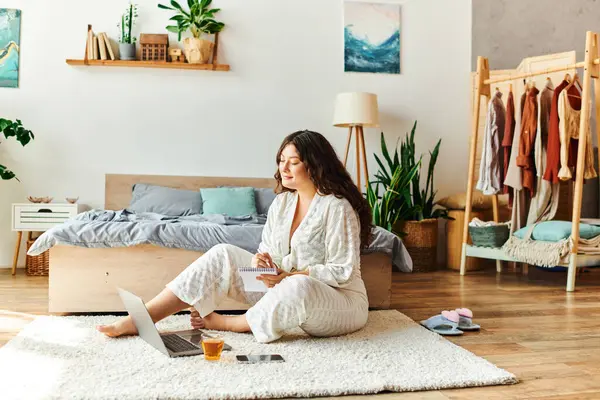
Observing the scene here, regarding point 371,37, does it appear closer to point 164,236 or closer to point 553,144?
point 553,144

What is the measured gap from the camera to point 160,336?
7.84 feet

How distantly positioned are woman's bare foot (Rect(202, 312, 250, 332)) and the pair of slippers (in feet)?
2.86

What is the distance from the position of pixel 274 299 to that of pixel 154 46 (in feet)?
11.0

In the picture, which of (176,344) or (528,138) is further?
(528,138)

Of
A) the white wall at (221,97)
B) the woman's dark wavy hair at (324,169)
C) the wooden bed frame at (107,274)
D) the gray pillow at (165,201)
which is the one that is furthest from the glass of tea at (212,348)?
the white wall at (221,97)

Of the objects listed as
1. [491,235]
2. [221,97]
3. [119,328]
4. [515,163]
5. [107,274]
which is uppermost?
[221,97]

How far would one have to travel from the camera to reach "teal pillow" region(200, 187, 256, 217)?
4.65 m

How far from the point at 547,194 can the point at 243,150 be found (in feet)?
8.08

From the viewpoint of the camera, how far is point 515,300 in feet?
12.4

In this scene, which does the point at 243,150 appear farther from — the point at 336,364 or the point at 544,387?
the point at 544,387

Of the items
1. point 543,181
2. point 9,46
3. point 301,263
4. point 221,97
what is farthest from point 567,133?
point 9,46

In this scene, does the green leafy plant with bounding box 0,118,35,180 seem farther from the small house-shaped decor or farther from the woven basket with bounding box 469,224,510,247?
the woven basket with bounding box 469,224,510,247

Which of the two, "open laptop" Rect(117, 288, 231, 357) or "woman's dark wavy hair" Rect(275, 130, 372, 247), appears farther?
"woman's dark wavy hair" Rect(275, 130, 372, 247)

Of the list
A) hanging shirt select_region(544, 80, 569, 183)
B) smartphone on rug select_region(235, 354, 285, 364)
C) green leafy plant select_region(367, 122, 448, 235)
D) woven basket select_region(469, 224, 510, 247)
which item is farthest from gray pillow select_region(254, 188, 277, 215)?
smartphone on rug select_region(235, 354, 285, 364)
